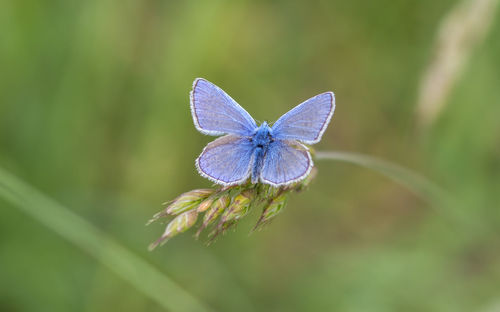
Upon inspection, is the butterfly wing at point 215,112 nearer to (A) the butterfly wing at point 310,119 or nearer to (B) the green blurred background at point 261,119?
(A) the butterfly wing at point 310,119

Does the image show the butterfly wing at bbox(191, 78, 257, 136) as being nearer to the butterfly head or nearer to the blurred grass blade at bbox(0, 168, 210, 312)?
the butterfly head

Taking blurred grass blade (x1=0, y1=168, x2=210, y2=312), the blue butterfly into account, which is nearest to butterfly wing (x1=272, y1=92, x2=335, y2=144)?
the blue butterfly

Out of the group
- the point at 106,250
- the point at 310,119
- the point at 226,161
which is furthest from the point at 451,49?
the point at 106,250

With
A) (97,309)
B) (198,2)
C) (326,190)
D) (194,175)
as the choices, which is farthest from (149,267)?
(198,2)

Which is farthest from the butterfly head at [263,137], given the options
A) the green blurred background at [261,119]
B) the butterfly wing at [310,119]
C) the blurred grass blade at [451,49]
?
the green blurred background at [261,119]

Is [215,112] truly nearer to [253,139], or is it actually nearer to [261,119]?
[253,139]

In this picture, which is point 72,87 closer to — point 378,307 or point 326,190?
point 326,190
